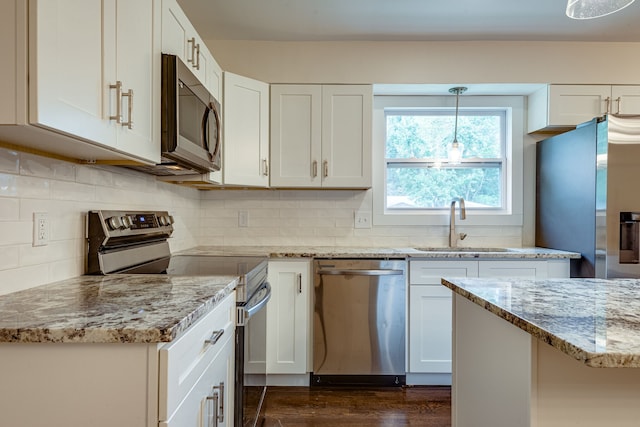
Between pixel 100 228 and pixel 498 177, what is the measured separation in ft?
9.49

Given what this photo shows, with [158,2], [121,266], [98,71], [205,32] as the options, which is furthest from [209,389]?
[205,32]

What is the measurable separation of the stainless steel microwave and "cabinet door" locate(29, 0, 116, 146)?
35cm

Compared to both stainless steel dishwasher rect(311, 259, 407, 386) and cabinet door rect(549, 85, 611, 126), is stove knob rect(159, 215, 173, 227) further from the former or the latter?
cabinet door rect(549, 85, 611, 126)

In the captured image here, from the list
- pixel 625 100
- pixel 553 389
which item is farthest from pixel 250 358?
pixel 625 100

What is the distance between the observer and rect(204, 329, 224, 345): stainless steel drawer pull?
112cm

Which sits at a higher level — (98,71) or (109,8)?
(109,8)

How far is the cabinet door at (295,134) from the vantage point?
106 inches

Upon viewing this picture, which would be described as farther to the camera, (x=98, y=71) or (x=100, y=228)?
(x=100, y=228)

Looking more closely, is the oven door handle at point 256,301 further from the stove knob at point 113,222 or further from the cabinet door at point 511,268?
the cabinet door at point 511,268

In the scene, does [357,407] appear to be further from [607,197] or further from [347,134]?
[607,197]

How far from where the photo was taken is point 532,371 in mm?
904

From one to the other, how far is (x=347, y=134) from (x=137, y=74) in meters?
1.62

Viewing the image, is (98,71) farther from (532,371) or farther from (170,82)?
(532,371)

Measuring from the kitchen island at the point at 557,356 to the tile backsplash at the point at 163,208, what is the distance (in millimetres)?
1447
